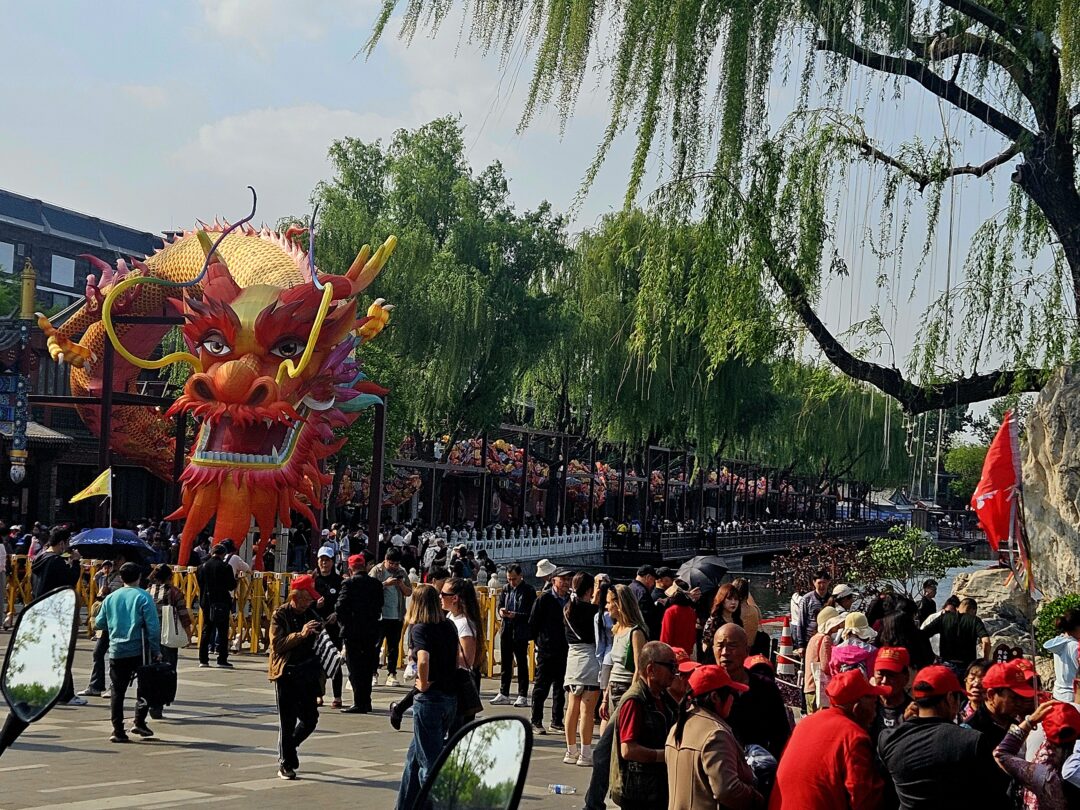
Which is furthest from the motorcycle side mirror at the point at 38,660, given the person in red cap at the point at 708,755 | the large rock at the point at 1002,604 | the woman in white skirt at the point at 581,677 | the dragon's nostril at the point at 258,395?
the dragon's nostril at the point at 258,395

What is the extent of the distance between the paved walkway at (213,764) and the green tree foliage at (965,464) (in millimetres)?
66769

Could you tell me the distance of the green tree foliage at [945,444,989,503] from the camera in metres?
76.2

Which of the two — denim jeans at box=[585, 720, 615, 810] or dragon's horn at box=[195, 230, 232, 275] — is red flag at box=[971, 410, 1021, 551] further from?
dragon's horn at box=[195, 230, 232, 275]

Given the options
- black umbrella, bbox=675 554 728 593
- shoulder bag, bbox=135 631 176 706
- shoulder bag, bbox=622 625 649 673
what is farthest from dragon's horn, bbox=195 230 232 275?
shoulder bag, bbox=622 625 649 673

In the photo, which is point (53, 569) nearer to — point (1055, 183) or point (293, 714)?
point (293, 714)

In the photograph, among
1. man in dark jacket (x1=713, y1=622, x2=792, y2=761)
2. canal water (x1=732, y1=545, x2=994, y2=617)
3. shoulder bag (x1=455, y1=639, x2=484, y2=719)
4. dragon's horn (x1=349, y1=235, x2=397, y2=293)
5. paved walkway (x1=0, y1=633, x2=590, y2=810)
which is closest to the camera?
man in dark jacket (x1=713, y1=622, x2=792, y2=761)

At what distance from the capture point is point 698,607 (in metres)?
12.5

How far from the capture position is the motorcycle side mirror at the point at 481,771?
3002 millimetres

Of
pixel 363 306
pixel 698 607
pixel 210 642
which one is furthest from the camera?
pixel 363 306

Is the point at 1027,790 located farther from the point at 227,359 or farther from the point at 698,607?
the point at 227,359

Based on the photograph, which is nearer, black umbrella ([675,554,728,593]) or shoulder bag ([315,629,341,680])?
shoulder bag ([315,629,341,680])

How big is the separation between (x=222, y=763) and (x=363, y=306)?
2555 cm

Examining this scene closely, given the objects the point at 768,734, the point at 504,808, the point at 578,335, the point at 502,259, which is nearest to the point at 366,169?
the point at 502,259

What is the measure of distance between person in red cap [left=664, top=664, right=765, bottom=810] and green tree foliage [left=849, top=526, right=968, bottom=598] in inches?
612
